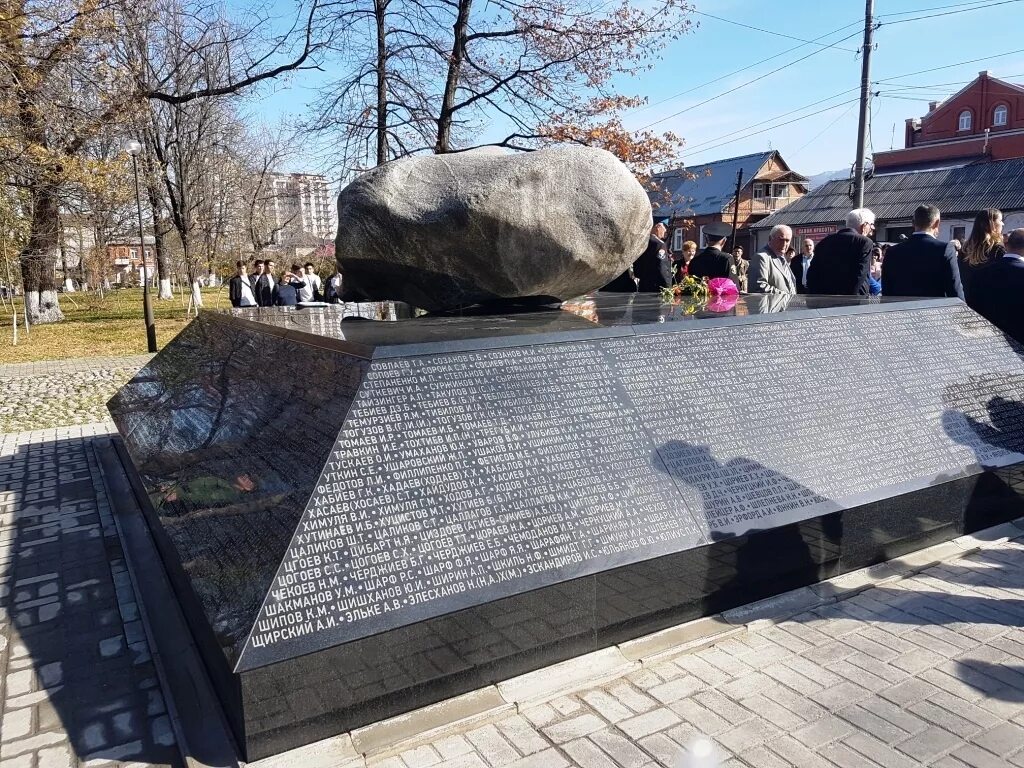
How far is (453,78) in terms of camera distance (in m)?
14.4

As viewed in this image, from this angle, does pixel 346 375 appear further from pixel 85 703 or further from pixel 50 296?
pixel 50 296

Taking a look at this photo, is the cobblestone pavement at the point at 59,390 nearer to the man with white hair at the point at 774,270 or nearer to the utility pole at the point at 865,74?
the man with white hair at the point at 774,270

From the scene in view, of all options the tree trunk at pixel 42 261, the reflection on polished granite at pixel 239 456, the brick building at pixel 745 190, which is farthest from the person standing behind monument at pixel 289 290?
the brick building at pixel 745 190

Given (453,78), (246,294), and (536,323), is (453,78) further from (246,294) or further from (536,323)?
(536,323)

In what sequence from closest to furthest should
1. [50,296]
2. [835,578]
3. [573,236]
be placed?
1. [835,578]
2. [573,236]
3. [50,296]

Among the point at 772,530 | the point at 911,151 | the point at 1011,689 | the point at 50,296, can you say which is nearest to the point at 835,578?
the point at 772,530

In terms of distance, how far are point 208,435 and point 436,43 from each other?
1232 centimetres

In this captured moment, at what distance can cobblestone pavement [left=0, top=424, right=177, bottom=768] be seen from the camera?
8.41 feet

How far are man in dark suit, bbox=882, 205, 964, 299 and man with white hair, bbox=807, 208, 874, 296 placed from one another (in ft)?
1.75

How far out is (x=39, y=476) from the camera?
615 centimetres

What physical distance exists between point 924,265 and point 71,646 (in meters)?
5.96

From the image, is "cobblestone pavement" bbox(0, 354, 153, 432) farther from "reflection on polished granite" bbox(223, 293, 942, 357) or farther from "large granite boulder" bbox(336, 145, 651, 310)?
"large granite boulder" bbox(336, 145, 651, 310)

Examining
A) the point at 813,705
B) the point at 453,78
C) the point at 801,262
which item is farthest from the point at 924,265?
the point at 453,78

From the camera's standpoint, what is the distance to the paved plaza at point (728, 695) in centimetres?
240
